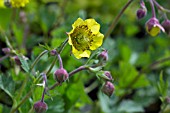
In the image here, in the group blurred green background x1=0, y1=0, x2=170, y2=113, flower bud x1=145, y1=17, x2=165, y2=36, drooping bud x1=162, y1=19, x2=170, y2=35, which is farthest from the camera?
blurred green background x1=0, y1=0, x2=170, y2=113

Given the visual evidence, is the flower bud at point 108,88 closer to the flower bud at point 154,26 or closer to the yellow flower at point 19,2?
the flower bud at point 154,26

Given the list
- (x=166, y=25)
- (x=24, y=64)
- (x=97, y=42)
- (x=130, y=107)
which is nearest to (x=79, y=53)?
(x=97, y=42)

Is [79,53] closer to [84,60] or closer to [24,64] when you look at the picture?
[24,64]

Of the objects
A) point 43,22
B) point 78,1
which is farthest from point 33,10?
point 78,1

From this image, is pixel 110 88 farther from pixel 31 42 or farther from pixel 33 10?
pixel 33 10

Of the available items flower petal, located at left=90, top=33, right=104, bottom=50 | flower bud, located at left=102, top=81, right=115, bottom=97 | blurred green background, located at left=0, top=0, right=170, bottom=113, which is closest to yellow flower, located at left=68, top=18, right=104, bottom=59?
flower petal, located at left=90, top=33, right=104, bottom=50

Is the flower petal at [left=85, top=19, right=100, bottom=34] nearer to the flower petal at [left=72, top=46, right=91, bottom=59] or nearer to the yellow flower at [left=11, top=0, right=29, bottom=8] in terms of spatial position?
the flower petal at [left=72, top=46, right=91, bottom=59]

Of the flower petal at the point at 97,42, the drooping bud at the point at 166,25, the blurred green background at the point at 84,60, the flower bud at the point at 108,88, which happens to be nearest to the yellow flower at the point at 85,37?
the flower petal at the point at 97,42
